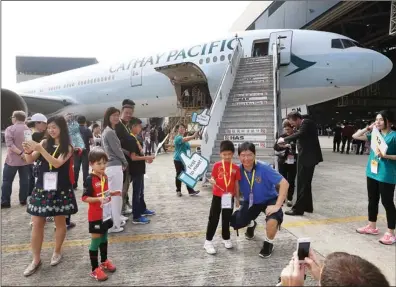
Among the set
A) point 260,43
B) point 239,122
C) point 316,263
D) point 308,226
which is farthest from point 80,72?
point 316,263

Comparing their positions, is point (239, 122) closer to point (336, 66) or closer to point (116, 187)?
point (336, 66)

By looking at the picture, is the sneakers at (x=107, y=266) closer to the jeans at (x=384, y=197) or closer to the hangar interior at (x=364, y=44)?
the jeans at (x=384, y=197)

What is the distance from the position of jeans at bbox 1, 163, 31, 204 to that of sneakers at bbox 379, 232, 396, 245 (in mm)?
5645

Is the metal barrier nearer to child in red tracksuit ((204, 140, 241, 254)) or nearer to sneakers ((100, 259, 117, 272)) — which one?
child in red tracksuit ((204, 140, 241, 254))

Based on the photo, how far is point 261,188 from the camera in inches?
123

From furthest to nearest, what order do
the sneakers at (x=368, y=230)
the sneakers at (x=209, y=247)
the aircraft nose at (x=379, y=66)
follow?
the aircraft nose at (x=379, y=66)
the sneakers at (x=368, y=230)
the sneakers at (x=209, y=247)

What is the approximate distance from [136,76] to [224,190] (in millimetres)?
10322

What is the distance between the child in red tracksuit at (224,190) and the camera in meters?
3.11

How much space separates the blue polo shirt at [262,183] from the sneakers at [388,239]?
1.43m

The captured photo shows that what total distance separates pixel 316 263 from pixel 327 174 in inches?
277

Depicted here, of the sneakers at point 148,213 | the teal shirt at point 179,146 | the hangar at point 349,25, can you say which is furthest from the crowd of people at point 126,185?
the hangar at point 349,25

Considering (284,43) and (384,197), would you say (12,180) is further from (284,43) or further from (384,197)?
(284,43)

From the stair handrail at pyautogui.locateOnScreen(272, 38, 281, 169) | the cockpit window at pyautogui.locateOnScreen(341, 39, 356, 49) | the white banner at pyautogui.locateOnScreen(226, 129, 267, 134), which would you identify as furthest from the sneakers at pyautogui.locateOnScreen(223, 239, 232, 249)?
the cockpit window at pyautogui.locateOnScreen(341, 39, 356, 49)

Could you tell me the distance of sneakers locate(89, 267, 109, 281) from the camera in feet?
8.46
